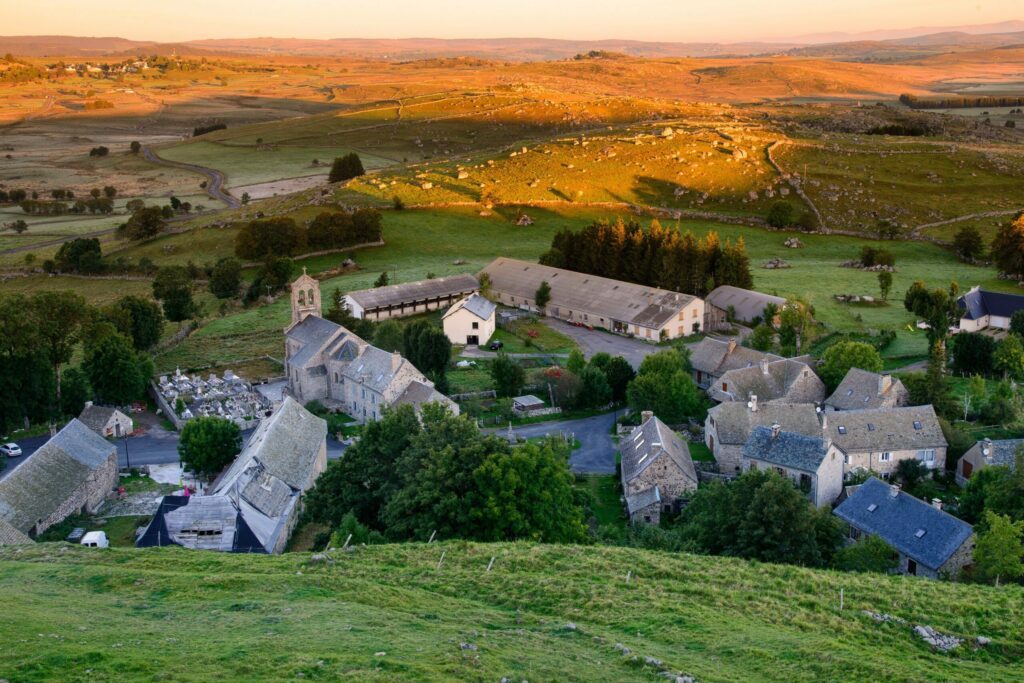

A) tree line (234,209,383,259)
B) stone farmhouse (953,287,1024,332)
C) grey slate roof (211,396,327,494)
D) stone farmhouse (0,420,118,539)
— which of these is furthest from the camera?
tree line (234,209,383,259)

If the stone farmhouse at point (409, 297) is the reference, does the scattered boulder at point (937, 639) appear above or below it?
above

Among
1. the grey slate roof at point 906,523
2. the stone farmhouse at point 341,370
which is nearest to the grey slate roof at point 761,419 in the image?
the grey slate roof at point 906,523

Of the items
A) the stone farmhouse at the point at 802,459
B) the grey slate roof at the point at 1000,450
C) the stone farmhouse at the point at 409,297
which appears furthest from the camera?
the stone farmhouse at the point at 409,297

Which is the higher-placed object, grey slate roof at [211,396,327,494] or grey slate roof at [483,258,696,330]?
grey slate roof at [211,396,327,494]

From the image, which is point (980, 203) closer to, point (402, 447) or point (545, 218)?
point (545, 218)

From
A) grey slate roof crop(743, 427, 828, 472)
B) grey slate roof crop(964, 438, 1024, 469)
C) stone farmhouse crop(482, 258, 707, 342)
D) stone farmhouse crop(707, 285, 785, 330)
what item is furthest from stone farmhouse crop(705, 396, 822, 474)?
stone farmhouse crop(707, 285, 785, 330)

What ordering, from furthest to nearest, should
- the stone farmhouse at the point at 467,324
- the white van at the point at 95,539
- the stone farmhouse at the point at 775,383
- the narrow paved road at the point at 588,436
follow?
the stone farmhouse at the point at 467,324, the stone farmhouse at the point at 775,383, the narrow paved road at the point at 588,436, the white van at the point at 95,539

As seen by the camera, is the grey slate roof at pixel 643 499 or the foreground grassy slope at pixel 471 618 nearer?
the foreground grassy slope at pixel 471 618

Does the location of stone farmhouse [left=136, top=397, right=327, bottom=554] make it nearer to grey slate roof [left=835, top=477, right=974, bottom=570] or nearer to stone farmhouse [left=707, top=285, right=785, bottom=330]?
grey slate roof [left=835, top=477, right=974, bottom=570]

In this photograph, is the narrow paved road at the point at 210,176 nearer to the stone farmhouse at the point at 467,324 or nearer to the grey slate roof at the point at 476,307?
the grey slate roof at the point at 476,307
